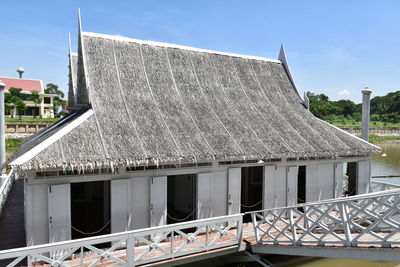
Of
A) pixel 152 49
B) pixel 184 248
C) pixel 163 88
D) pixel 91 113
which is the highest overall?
pixel 152 49

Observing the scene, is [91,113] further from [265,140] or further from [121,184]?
[265,140]

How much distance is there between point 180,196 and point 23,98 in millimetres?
53312

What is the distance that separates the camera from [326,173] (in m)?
11.2

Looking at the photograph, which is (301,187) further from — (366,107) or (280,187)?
(366,107)

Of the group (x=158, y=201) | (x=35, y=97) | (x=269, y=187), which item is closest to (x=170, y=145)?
(x=158, y=201)

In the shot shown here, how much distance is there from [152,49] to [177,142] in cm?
426

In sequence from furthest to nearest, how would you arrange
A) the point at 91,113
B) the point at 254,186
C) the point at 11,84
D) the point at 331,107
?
the point at 331,107, the point at 11,84, the point at 254,186, the point at 91,113

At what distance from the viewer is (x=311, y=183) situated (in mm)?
10945

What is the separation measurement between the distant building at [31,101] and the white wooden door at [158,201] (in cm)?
5369

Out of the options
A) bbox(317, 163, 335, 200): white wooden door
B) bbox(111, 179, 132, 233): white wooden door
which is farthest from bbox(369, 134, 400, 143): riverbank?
bbox(111, 179, 132, 233): white wooden door

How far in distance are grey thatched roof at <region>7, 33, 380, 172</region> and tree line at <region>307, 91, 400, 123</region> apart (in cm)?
6283

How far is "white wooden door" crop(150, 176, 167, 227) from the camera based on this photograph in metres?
8.38

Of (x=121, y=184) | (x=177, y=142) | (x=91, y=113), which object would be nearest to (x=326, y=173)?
(x=177, y=142)

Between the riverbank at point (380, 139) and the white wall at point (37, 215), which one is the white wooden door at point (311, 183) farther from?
the riverbank at point (380, 139)
